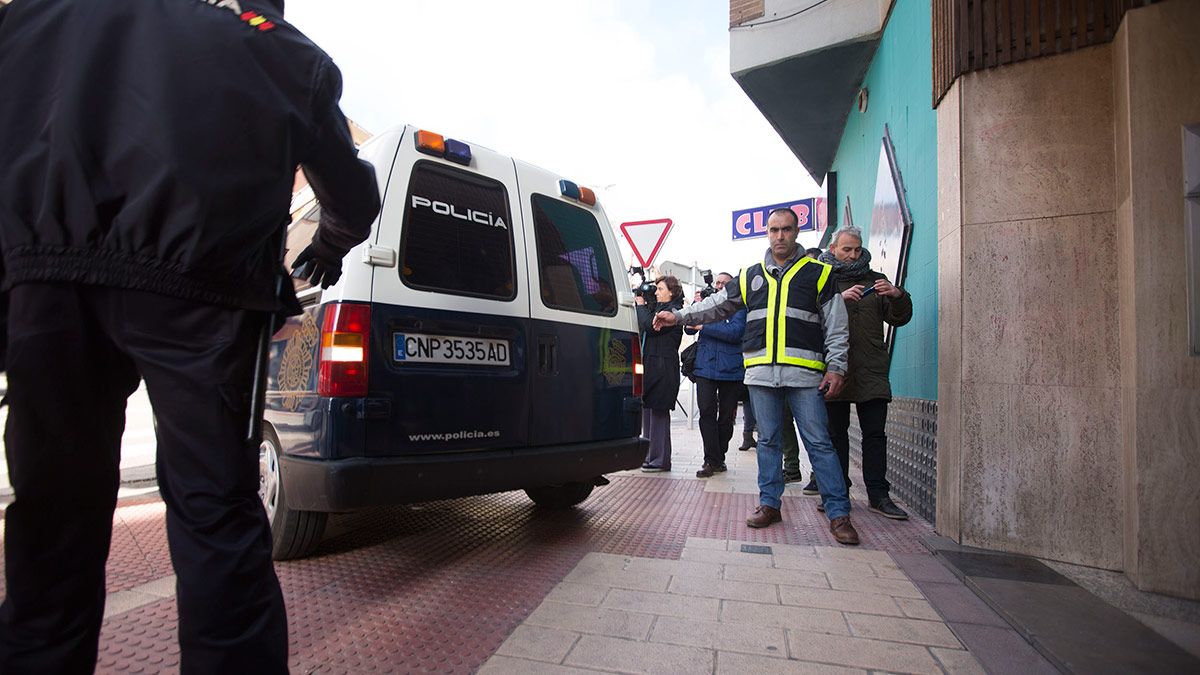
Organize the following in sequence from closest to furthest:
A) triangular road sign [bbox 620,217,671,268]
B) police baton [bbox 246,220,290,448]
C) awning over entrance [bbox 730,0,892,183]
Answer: police baton [bbox 246,220,290,448], awning over entrance [bbox 730,0,892,183], triangular road sign [bbox 620,217,671,268]

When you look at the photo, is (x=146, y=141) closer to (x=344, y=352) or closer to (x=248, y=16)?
(x=248, y=16)

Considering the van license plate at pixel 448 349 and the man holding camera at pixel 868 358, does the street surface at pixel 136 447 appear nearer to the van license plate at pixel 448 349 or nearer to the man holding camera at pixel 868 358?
the van license plate at pixel 448 349

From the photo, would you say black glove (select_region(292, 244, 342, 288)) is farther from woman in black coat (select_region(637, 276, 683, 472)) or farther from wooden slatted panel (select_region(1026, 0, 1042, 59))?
woman in black coat (select_region(637, 276, 683, 472))

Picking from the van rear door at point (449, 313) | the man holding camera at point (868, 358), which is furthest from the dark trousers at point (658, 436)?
the van rear door at point (449, 313)

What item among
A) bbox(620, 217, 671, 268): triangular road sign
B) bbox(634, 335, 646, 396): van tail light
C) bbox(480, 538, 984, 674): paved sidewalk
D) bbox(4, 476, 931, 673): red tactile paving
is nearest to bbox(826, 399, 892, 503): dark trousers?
bbox(4, 476, 931, 673): red tactile paving

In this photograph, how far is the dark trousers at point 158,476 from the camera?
1.23 m

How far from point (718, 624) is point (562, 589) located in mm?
695

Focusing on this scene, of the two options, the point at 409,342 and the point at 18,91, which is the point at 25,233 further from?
the point at 409,342

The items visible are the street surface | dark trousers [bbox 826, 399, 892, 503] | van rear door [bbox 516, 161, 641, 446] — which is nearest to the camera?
van rear door [bbox 516, 161, 641, 446]

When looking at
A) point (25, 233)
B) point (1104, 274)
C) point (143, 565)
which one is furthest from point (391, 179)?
point (1104, 274)

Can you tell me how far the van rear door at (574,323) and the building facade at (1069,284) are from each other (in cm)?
180

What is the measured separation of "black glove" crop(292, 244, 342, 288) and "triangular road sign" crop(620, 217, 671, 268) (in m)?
6.64

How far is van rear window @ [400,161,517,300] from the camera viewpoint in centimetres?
282

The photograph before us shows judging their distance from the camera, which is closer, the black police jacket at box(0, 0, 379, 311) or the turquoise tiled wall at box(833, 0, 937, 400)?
the black police jacket at box(0, 0, 379, 311)
